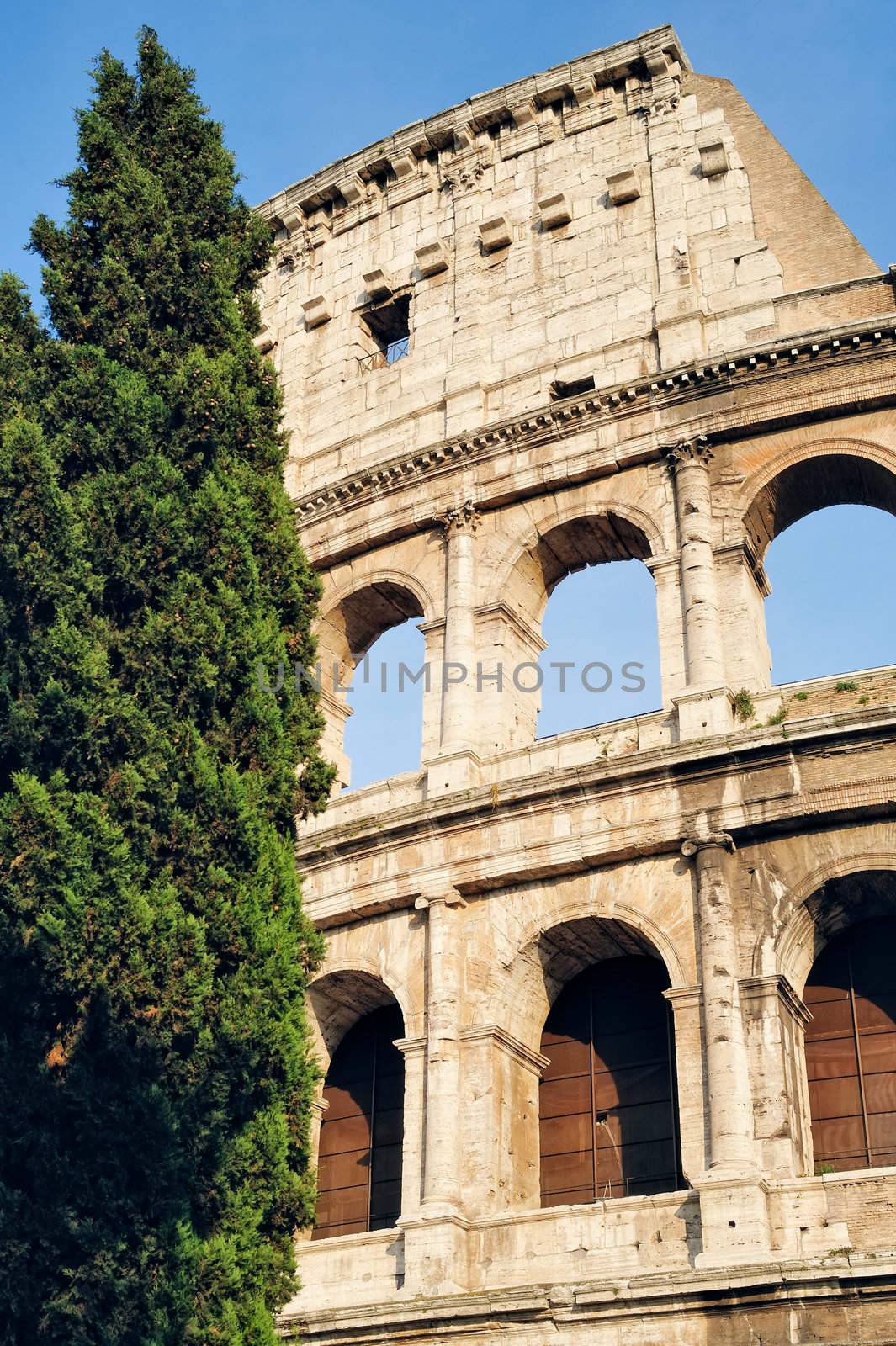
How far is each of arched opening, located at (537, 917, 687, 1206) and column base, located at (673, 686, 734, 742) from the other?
232cm

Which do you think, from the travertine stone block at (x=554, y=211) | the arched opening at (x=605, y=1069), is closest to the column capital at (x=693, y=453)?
the travertine stone block at (x=554, y=211)

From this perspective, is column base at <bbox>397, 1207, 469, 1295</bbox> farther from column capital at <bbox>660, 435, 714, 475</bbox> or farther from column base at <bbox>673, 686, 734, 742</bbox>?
column capital at <bbox>660, 435, 714, 475</bbox>

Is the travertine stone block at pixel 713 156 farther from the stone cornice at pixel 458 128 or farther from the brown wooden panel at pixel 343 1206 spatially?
the brown wooden panel at pixel 343 1206

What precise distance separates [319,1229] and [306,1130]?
4.58 meters

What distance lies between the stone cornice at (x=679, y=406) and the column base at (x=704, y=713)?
148 inches

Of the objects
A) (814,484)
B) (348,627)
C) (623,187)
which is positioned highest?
(623,187)

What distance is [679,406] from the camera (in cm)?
2114

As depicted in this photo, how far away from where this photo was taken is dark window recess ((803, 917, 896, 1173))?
1691 centimetres

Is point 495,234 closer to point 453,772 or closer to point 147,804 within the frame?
point 453,772

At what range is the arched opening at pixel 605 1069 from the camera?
17.7m

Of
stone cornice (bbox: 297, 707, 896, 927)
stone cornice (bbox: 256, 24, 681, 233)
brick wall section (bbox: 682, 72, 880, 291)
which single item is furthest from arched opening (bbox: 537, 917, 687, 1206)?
stone cornice (bbox: 256, 24, 681, 233)

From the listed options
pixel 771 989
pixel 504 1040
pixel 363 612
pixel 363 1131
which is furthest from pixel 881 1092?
pixel 363 612

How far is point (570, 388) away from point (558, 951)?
25.8ft

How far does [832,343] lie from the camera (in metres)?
20.4
